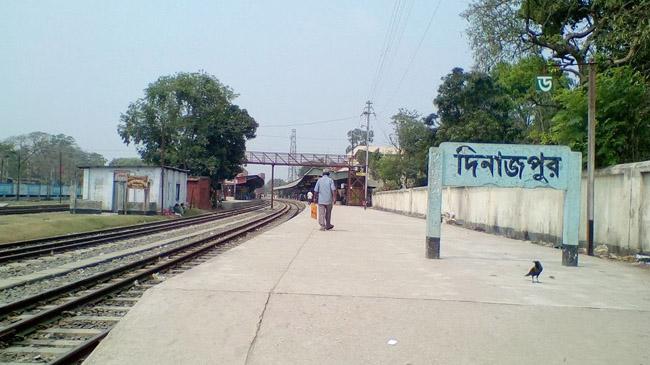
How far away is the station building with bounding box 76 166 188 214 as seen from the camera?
35.2 meters

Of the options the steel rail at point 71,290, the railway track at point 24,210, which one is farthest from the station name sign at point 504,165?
the railway track at point 24,210

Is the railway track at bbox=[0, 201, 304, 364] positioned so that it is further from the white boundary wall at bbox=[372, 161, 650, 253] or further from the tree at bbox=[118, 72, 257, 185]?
the tree at bbox=[118, 72, 257, 185]

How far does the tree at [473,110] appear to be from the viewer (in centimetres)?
3369

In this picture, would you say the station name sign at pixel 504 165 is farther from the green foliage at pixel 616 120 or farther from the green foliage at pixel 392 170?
the green foliage at pixel 392 170

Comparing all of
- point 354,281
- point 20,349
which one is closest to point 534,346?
point 354,281

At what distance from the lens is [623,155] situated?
14.1 metres

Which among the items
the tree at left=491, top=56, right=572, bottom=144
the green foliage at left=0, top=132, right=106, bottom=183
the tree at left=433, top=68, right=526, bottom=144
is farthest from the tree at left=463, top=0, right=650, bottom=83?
the green foliage at left=0, top=132, right=106, bottom=183

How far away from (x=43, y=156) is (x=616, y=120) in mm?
87829

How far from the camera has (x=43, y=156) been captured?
85.9m

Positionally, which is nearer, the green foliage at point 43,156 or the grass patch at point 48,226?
the grass patch at point 48,226

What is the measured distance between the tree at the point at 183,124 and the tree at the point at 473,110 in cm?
2176

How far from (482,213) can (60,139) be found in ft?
291

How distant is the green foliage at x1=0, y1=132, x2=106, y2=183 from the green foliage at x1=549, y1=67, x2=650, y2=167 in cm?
7259

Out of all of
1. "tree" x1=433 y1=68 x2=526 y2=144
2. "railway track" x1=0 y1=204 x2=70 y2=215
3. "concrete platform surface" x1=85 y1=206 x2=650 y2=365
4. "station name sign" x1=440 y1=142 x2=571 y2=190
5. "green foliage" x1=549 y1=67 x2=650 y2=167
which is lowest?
"railway track" x1=0 y1=204 x2=70 y2=215
